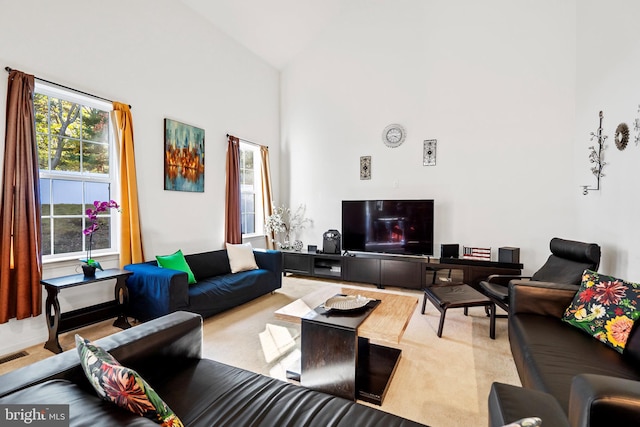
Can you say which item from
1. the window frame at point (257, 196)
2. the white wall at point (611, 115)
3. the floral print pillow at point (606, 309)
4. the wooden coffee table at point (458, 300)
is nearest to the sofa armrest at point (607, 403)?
the floral print pillow at point (606, 309)

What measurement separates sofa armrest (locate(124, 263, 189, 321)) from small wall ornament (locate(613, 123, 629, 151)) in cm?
414

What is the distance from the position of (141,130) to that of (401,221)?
361 cm

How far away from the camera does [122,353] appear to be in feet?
4.17

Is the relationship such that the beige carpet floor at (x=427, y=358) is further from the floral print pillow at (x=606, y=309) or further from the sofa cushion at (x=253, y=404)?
the sofa cushion at (x=253, y=404)

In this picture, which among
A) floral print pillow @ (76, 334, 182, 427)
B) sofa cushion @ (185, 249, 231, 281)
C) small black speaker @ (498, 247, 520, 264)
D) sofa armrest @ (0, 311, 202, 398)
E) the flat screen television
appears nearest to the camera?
floral print pillow @ (76, 334, 182, 427)

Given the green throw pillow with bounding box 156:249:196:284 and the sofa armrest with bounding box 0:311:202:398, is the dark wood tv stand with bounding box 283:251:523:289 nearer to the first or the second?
the green throw pillow with bounding box 156:249:196:284

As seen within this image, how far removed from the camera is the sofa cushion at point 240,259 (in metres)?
3.91

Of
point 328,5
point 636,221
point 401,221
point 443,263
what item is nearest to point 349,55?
point 328,5

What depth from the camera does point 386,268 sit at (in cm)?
440

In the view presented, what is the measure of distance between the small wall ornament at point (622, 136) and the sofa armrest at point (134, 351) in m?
3.69

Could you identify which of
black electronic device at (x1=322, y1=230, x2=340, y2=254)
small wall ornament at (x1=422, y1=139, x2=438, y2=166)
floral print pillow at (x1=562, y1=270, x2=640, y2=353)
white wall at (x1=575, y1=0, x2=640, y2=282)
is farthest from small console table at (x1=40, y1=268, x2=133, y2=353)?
white wall at (x1=575, y1=0, x2=640, y2=282)

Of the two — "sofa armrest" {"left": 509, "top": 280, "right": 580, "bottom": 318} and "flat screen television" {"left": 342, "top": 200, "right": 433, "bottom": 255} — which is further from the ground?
"flat screen television" {"left": 342, "top": 200, "right": 433, "bottom": 255}

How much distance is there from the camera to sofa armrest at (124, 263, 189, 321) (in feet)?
8.84

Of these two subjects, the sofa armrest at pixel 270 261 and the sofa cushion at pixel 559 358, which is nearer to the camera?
the sofa cushion at pixel 559 358
